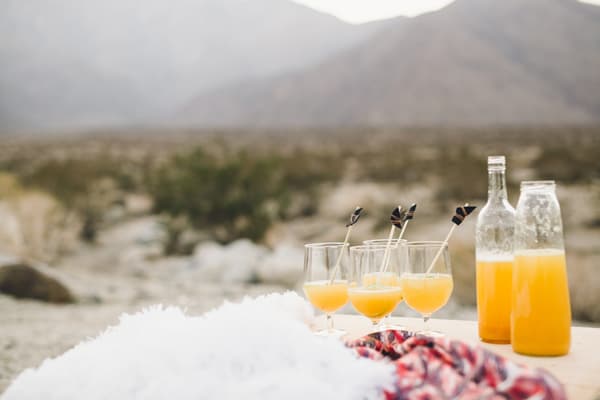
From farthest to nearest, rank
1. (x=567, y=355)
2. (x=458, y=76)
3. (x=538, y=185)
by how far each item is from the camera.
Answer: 1. (x=458, y=76)
2. (x=567, y=355)
3. (x=538, y=185)

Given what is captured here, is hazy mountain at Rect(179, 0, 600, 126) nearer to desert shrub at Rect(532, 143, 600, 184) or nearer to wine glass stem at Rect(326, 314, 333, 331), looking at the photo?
desert shrub at Rect(532, 143, 600, 184)

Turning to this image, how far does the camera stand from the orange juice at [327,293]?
6.54 ft

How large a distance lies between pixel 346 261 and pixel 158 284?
6.38m

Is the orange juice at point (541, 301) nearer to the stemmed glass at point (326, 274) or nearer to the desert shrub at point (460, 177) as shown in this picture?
the stemmed glass at point (326, 274)

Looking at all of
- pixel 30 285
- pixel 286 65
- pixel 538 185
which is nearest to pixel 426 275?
pixel 538 185

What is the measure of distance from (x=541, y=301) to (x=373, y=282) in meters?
0.48

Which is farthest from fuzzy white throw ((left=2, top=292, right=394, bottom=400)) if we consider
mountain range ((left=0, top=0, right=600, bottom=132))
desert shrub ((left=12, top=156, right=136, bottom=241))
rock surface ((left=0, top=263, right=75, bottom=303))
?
mountain range ((left=0, top=0, right=600, bottom=132))

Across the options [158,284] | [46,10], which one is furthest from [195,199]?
[46,10]

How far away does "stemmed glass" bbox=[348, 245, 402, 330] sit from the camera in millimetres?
1920

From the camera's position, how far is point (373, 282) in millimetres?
1935

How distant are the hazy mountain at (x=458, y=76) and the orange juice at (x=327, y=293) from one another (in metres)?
87.9

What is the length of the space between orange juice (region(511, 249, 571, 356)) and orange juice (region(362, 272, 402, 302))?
0.36 meters

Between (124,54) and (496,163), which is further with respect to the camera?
(124,54)

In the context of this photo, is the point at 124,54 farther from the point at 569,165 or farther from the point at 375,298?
the point at 375,298
